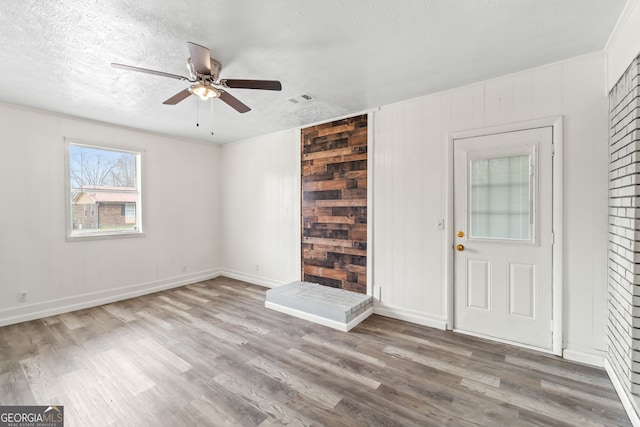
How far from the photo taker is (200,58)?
6.55ft

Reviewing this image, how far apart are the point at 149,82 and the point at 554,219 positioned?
421cm

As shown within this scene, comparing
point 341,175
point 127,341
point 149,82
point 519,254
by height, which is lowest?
point 127,341

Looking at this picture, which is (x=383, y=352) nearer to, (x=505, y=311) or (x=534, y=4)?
(x=505, y=311)

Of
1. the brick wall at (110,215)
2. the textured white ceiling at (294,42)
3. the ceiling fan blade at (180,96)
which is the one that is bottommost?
the brick wall at (110,215)

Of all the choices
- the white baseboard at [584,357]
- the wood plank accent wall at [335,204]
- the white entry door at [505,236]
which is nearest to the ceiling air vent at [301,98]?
the wood plank accent wall at [335,204]

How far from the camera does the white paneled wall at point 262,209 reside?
15.1ft

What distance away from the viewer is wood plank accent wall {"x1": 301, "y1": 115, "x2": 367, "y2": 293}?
3814 mm

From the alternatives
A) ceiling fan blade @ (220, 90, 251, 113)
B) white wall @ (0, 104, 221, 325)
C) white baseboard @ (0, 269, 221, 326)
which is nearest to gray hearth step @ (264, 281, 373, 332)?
white baseboard @ (0, 269, 221, 326)

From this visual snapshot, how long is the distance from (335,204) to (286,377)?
7.86 feet

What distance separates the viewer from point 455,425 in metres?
1.77

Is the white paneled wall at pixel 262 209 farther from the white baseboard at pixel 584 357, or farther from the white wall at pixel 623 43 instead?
the white wall at pixel 623 43

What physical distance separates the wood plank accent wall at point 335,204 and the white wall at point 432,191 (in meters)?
0.20

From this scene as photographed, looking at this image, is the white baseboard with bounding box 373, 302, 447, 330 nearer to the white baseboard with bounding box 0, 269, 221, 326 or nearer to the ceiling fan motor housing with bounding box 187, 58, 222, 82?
the ceiling fan motor housing with bounding box 187, 58, 222, 82

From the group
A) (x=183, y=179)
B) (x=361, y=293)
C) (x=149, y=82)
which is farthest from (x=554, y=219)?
(x=183, y=179)
